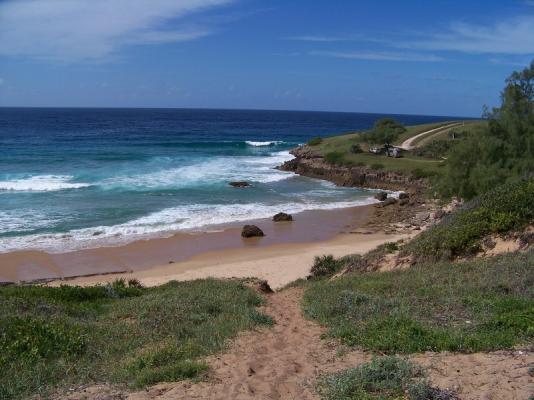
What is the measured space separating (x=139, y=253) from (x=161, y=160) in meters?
35.8

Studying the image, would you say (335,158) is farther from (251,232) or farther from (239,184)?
(251,232)

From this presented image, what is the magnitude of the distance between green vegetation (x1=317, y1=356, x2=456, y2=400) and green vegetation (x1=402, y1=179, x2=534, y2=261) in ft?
27.8

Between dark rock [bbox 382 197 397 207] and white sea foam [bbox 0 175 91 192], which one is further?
white sea foam [bbox 0 175 91 192]

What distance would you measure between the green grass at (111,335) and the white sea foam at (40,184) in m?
27.0

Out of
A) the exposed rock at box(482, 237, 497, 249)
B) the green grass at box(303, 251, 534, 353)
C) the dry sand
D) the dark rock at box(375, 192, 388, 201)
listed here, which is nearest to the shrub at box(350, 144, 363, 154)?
the dark rock at box(375, 192, 388, 201)

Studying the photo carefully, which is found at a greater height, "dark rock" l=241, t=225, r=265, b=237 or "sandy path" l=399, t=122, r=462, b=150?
"sandy path" l=399, t=122, r=462, b=150

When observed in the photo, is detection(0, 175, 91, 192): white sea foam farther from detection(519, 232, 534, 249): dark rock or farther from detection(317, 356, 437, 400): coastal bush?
detection(317, 356, 437, 400): coastal bush

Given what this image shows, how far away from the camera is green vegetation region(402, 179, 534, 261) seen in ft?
46.8

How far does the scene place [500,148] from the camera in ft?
76.2

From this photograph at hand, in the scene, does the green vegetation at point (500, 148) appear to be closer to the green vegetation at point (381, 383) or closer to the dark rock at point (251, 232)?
the dark rock at point (251, 232)

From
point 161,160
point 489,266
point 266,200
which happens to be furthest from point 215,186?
point 489,266

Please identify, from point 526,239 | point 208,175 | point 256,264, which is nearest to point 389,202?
point 256,264

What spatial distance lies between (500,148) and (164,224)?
675 inches

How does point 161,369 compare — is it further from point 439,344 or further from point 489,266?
point 489,266
